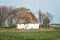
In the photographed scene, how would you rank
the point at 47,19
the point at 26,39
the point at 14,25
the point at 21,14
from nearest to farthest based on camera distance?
the point at 26,39
the point at 14,25
the point at 21,14
the point at 47,19

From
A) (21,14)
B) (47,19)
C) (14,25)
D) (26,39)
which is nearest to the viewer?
(26,39)

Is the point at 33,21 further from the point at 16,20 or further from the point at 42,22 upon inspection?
the point at 16,20

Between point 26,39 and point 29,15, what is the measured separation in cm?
772

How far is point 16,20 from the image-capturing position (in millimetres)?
14633

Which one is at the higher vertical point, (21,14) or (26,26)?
(21,14)

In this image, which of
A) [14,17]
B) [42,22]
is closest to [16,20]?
[14,17]

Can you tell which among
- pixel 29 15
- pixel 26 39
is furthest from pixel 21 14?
pixel 26 39

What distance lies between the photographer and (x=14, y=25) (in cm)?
1385

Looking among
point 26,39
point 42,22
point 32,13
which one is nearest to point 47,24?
point 42,22

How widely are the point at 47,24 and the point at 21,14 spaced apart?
2424 mm

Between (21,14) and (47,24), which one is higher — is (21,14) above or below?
above

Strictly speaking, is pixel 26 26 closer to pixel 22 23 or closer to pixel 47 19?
pixel 22 23

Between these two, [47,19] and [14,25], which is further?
[47,19]

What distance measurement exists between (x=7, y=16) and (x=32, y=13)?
2.39 m
